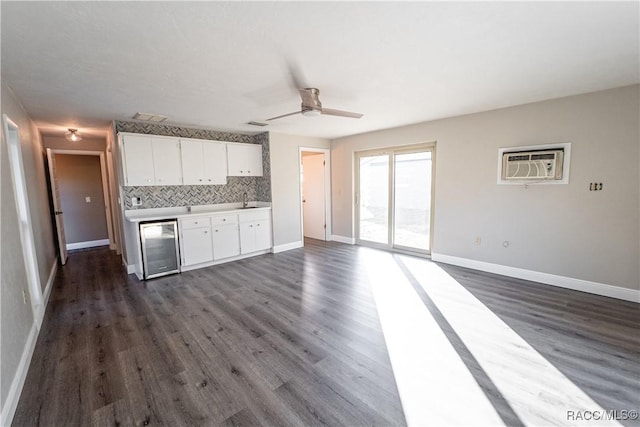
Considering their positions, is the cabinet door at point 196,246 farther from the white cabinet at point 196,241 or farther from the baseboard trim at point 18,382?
the baseboard trim at point 18,382

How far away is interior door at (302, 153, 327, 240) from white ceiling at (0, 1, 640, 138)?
3.07m

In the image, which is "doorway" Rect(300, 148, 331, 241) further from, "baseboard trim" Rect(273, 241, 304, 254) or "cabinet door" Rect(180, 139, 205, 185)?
"cabinet door" Rect(180, 139, 205, 185)

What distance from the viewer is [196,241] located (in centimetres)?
454

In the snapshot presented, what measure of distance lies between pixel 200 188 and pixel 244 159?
101 centimetres

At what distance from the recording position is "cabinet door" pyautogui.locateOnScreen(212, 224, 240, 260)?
15.7 feet

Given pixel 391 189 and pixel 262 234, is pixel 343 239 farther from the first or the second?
pixel 262 234

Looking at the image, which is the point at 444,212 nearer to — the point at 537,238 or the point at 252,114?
the point at 537,238

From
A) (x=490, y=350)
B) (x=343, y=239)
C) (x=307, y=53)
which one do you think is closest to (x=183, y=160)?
(x=307, y=53)

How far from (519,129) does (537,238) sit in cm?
152

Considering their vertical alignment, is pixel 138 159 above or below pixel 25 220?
above

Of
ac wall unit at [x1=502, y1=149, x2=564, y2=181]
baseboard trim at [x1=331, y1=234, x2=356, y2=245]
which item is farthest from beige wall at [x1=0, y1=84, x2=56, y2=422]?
ac wall unit at [x1=502, y1=149, x2=564, y2=181]

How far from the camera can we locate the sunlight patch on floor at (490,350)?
1733 mm

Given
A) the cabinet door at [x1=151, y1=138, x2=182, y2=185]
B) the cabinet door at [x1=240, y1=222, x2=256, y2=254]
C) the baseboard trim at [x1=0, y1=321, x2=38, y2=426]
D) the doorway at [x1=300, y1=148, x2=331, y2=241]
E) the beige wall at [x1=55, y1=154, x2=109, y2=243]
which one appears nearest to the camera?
the baseboard trim at [x1=0, y1=321, x2=38, y2=426]

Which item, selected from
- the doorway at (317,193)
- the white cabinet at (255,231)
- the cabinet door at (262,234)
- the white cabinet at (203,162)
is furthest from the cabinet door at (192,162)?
the doorway at (317,193)
